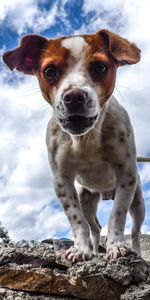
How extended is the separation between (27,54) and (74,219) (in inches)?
60.8

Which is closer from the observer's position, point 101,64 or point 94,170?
point 101,64

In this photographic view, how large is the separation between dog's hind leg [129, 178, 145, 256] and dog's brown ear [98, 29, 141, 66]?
1868 mm

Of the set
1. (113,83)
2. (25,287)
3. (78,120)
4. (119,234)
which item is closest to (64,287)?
(25,287)

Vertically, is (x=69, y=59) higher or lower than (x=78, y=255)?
higher

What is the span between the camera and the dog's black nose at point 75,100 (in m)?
3.95

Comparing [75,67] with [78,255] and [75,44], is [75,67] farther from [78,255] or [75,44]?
[78,255]

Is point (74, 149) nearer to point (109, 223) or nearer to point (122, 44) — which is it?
point (109, 223)

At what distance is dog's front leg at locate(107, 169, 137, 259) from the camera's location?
4367 millimetres

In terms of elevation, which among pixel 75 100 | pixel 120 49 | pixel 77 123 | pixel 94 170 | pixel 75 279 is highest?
pixel 120 49

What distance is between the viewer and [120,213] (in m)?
4.74

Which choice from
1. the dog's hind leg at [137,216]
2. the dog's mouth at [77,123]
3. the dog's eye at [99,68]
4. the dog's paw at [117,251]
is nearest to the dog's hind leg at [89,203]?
the dog's hind leg at [137,216]

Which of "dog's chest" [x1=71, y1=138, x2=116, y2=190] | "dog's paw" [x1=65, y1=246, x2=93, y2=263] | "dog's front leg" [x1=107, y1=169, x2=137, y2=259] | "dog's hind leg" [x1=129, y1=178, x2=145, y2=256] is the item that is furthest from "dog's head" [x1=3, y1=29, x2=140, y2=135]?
"dog's hind leg" [x1=129, y1=178, x2=145, y2=256]

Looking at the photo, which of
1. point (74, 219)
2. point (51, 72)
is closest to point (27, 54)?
point (51, 72)

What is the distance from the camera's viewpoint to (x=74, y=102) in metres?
3.97
